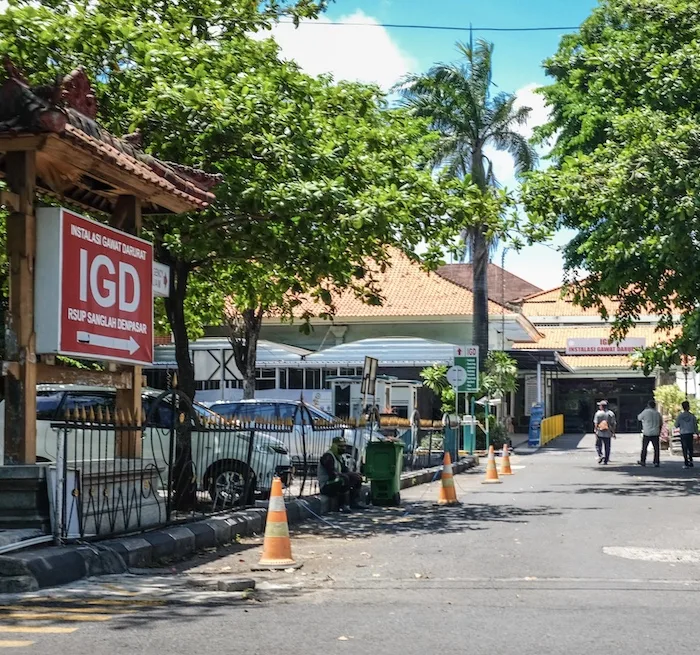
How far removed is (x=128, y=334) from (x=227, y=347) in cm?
2602

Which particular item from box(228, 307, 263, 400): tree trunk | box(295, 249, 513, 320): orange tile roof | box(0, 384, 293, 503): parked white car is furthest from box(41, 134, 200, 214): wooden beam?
box(295, 249, 513, 320): orange tile roof

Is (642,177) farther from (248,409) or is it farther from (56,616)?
(56,616)

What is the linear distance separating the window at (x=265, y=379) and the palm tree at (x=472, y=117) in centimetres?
828

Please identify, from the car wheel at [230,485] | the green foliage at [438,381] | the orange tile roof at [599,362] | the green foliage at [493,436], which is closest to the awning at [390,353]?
the green foliage at [438,381]

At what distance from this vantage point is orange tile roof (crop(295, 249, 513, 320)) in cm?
4244

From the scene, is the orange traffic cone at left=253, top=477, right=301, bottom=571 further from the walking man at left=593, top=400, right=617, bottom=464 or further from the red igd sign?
the walking man at left=593, top=400, right=617, bottom=464

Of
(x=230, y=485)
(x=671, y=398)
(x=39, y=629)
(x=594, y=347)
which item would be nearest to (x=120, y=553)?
(x=39, y=629)

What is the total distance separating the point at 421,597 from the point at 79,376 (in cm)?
413

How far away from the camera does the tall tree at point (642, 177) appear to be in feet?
62.7

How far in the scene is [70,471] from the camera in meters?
9.54

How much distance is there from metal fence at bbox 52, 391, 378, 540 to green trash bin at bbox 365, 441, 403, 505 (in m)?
1.09

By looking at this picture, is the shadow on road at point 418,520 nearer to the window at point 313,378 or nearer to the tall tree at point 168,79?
the tall tree at point 168,79

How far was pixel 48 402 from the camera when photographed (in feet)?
52.1

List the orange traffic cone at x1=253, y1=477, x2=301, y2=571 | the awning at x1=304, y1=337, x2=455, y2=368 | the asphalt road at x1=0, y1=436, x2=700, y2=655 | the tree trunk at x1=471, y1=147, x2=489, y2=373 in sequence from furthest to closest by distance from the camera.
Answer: the awning at x1=304, y1=337, x2=455, y2=368 → the tree trunk at x1=471, y1=147, x2=489, y2=373 → the orange traffic cone at x1=253, y1=477, x2=301, y2=571 → the asphalt road at x1=0, y1=436, x2=700, y2=655
